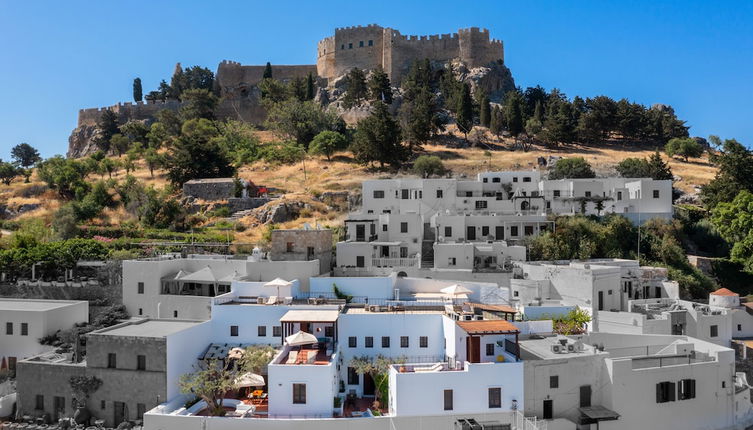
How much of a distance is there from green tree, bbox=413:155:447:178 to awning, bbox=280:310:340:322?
27.6m

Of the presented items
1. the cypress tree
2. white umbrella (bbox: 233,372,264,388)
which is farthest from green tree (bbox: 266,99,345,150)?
white umbrella (bbox: 233,372,264,388)

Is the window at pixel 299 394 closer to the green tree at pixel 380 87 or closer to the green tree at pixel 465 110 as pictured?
the green tree at pixel 465 110

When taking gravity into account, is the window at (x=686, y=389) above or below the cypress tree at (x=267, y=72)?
below

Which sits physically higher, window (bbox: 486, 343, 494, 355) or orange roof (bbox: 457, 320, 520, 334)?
orange roof (bbox: 457, 320, 520, 334)

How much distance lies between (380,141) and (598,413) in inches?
1326

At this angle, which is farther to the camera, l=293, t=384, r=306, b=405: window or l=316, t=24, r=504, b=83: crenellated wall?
l=316, t=24, r=504, b=83: crenellated wall

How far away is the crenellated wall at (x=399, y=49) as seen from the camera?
68.9 meters

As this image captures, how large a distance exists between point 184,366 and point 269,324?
3471 millimetres

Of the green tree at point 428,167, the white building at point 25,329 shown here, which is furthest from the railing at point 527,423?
the green tree at point 428,167

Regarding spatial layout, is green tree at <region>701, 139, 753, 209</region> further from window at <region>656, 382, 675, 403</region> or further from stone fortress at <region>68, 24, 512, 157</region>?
stone fortress at <region>68, 24, 512, 157</region>

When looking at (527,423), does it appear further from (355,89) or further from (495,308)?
(355,89)

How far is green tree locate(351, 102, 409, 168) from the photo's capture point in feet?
164

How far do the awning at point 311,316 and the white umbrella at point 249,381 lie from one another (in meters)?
2.26

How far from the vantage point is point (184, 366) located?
21.8 m
